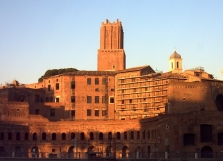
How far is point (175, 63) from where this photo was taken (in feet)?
320

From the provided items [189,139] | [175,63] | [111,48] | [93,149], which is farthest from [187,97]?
[111,48]

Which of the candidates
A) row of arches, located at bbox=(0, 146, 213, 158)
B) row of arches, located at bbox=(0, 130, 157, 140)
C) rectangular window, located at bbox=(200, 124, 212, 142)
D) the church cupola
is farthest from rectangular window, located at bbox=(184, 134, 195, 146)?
the church cupola

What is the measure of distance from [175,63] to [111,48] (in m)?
13.9

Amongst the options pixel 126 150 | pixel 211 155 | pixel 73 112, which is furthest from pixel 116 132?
pixel 211 155

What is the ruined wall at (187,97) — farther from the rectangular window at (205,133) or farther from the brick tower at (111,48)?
the brick tower at (111,48)

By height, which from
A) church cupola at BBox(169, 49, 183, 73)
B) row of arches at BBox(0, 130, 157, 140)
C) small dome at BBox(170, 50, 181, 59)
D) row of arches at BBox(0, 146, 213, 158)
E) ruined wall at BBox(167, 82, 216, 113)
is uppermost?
small dome at BBox(170, 50, 181, 59)

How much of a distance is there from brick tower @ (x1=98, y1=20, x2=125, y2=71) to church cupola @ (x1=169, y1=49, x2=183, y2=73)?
989cm

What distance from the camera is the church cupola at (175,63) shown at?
97.6m

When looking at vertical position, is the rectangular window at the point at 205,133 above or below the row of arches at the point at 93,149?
above

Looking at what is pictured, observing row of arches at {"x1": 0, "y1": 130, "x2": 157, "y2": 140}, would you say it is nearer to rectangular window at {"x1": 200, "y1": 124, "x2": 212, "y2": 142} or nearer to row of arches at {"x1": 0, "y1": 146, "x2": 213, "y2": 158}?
row of arches at {"x1": 0, "y1": 146, "x2": 213, "y2": 158}

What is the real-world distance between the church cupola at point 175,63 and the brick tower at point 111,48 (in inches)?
389

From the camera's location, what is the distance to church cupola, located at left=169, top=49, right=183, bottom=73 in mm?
97575

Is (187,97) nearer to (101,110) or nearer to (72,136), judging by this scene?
(101,110)

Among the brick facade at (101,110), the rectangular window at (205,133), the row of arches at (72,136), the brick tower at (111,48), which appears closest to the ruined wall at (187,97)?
the brick facade at (101,110)
